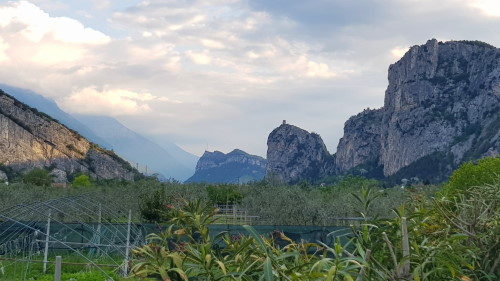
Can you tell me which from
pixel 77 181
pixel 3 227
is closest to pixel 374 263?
pixel 3 227

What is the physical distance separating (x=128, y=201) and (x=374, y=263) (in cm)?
4271

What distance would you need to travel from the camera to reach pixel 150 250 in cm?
279

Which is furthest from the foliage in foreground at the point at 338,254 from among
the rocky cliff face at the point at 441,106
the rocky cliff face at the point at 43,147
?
the rocky cliff face at the point at 441,106

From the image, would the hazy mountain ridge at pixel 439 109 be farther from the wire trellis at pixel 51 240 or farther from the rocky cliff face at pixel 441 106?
the wire trellis at pixel 51 240

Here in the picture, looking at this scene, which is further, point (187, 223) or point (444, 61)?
point (444, 61)

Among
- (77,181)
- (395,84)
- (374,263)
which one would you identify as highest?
(395,84)

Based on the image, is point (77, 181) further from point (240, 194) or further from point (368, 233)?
point (368, 233)

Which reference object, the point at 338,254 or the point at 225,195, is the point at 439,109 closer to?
the point at 225,195

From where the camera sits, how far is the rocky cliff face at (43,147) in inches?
4095

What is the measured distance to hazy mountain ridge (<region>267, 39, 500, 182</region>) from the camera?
148625mm

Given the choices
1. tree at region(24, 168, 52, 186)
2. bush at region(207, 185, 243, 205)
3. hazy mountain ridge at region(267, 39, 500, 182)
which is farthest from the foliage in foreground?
hazy mountain ridge at region(267, 39, 500, 182)

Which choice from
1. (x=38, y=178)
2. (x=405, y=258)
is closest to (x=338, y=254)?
(x=405, y=258)

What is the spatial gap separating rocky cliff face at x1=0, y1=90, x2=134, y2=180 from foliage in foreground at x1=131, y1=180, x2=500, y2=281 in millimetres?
105560

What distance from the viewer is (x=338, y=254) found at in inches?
98.3
